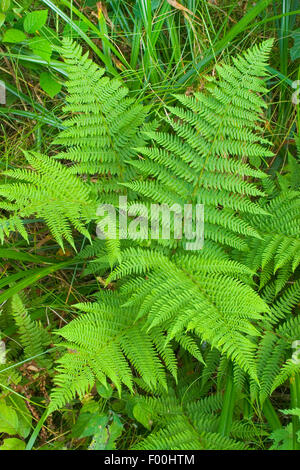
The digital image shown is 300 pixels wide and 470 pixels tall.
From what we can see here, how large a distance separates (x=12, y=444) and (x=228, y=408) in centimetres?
104

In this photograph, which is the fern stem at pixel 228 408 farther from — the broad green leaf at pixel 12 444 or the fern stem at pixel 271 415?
the broad green leaf at pixel 12 444

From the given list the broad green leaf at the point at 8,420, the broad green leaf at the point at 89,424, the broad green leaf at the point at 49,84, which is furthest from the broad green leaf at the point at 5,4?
the broad green leaf at the point at 89,424

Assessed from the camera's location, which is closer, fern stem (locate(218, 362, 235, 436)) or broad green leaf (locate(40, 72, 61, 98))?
fern stem (locate(218, 362, 235, 436))

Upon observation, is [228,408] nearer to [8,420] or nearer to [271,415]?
[271,415]

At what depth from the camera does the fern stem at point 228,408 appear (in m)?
1.93

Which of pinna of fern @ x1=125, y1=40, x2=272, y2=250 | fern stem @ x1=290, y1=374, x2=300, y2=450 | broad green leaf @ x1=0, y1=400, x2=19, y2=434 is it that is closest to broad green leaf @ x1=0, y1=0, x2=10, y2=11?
pinna of fern @ x1=125, y1=40, x2=272, y2=250

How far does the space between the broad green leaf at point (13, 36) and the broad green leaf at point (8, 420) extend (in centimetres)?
206

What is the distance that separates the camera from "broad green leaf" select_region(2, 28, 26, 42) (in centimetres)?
243

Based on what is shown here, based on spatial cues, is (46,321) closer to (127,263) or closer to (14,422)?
(14,422)

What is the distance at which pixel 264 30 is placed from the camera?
273cm

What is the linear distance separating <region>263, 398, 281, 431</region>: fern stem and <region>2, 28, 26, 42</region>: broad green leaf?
247 cm

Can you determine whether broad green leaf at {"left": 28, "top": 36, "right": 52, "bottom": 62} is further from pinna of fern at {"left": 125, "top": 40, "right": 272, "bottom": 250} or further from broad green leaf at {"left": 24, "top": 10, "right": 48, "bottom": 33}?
pinna of fern at {"left": 125, "top": 40, "right": 272, "bottom": 250}

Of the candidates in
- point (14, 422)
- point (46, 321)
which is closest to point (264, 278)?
point (46, 321)

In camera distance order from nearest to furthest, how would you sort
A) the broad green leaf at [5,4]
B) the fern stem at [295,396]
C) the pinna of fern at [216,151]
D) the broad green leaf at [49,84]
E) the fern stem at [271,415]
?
the fern stem at [295,396] < the fern stem at [271,415] < the pinna of fern at [216,151] < the broad green leaf at [5,4] < the broad green leaf at [49,84]
